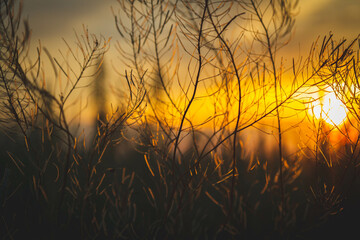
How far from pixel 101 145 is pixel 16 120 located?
2.56ft

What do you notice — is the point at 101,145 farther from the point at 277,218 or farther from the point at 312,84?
the point at 277,218

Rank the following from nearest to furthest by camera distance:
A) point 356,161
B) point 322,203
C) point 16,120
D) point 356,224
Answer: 1. point 16,120
2. point 356,161
3. point 322,203
4. point 356,224

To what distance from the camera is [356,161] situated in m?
3.18

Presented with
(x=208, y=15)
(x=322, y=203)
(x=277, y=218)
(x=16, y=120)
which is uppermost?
(x=208, y=15)

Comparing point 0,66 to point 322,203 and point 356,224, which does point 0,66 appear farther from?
point 356,224

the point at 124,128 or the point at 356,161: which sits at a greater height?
the point at 124,128

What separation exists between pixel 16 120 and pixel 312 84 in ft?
9.61

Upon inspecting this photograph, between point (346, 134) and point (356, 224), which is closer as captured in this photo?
point (346, 134)

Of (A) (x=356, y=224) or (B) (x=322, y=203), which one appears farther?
(A) (x=356, y=224)

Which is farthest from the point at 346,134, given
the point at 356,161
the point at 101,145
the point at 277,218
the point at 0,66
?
the point at 0,66

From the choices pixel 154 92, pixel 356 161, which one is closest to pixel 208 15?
pixel 154 92

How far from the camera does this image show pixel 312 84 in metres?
2.98

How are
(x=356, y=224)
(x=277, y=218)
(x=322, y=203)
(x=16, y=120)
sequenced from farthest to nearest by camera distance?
(x=356, y=224), (x=277, y=218), (x=322, y=203), (x=16, y=120)

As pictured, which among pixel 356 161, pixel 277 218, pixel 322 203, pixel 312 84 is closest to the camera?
pixel 312 84
